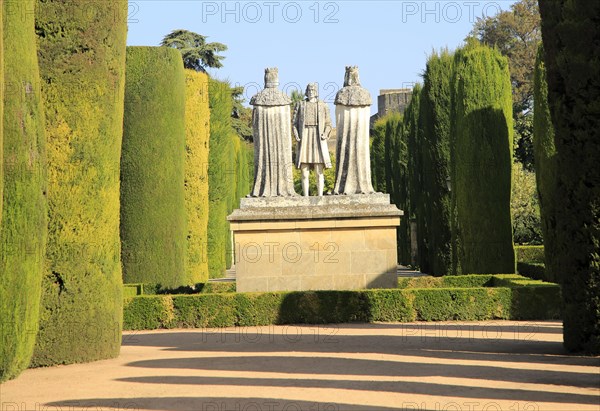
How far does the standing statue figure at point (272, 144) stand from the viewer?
20.9 metres

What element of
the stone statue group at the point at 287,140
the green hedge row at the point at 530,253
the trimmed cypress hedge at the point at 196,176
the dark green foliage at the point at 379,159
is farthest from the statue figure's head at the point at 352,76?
the dark green foliage at the point at 379,159

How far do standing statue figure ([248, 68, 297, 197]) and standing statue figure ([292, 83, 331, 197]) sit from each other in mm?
680

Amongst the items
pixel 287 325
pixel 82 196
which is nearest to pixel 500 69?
pixel 287 325

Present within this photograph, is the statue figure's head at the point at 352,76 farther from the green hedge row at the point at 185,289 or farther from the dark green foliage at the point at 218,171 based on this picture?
the dark green foliage at the point at 218,171

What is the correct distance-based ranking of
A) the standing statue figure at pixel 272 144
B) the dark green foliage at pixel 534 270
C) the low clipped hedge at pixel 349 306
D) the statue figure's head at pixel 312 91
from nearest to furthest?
the low clipped hedge at pixel 349 306 < the standing statue figure at pixel 272 144 < the statue figure's head at pixel 312 91 < the dark green foliage at pixel 534 270

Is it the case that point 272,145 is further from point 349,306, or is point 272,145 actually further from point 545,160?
point 545,160

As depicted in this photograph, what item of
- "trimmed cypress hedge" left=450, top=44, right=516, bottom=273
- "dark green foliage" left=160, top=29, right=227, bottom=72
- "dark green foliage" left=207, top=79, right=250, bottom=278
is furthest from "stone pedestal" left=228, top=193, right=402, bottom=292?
"dark green foliage" left=160, top=29, right=227, bottom=72

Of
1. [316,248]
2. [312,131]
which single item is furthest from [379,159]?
[316,248]

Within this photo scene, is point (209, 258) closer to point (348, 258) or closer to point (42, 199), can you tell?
point (348, 258)

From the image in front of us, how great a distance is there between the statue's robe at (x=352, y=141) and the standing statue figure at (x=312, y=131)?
0.78m

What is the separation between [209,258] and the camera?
107 ft

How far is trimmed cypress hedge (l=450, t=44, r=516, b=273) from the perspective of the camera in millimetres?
23719

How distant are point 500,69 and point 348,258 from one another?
7.80 m

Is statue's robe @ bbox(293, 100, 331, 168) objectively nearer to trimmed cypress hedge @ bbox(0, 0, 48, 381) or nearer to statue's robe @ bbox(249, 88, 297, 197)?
statue's robe @ bbox(249, 88, 297, 197)
